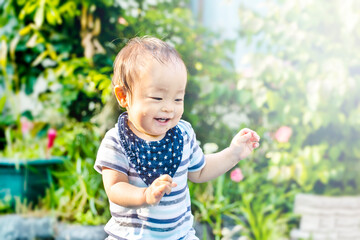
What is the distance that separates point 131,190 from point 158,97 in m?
0.25

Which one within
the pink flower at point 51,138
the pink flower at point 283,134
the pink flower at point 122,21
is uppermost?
the pink flower at point 122,21

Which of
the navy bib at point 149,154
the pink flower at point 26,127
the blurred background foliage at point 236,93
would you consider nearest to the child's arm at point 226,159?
the navy bib at point 149,154

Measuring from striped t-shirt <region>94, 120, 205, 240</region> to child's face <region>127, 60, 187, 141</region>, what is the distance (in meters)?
0.10

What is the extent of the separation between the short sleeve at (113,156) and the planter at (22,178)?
170 cm

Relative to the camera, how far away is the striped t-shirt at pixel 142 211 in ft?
4.09

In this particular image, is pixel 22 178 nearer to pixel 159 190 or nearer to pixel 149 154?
pixel 149 154

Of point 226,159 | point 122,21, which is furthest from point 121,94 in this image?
point 122,21

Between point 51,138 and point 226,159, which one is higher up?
point 226,159

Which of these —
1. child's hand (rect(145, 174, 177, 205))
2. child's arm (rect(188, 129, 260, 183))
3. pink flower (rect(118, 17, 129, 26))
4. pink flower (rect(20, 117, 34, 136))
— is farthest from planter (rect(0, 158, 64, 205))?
child's hand (rect(145, 174, 177, 205))

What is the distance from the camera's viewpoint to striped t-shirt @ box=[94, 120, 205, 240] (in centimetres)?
125

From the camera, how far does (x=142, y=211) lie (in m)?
1.27

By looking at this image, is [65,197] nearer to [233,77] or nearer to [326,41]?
[233,77]

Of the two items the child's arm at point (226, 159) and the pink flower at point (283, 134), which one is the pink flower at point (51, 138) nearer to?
the pink flower at point (283, 134)

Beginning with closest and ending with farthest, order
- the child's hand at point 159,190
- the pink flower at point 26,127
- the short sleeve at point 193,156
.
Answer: the child's hand at point 159,190
the short sleeve at point 193,156
the pink flower at point 26,127
